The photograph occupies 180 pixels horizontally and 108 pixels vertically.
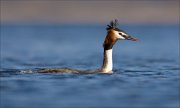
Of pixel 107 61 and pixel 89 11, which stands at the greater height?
pixel 89 11

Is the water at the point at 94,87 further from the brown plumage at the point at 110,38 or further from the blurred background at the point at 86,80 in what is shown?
the brown plumage at the point at 110,38

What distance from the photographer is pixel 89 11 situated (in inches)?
3686

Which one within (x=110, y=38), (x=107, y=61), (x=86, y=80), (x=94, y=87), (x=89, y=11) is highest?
(x=89, y=11)

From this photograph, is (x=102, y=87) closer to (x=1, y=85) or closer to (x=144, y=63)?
(x=1, y=85)

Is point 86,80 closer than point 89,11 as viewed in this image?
Yes

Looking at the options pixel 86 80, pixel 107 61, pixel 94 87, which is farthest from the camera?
pixel 107 61

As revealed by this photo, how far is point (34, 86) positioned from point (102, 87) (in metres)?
1.74

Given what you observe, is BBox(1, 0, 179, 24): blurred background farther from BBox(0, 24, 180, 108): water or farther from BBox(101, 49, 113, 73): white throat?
BBox(101, 49, 113, 73): white throat

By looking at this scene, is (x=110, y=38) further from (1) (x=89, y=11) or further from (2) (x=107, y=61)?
(1) (x=89, y=11)

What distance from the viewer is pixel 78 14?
92.4 metres

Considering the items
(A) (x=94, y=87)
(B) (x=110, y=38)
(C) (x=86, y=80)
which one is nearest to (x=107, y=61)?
(B) (x=110, y=38)

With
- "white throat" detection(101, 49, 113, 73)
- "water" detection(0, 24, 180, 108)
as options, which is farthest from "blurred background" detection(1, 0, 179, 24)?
"white throat" detection(101, 49, 113, 73)

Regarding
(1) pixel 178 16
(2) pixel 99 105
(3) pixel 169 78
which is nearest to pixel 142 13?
(1) pixel 178 16

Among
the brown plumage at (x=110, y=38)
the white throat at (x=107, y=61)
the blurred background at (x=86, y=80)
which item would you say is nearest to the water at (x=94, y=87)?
the blurred background at (x=86, y=80)
